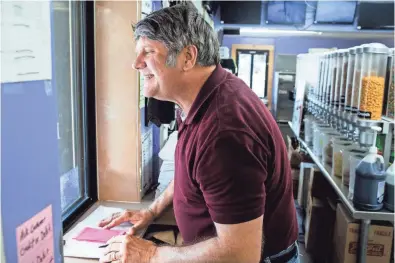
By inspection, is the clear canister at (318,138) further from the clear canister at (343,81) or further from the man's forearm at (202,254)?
the man's forearm at (202,254)

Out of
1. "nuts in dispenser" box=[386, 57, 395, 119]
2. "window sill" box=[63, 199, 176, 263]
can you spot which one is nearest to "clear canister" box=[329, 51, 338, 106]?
"nuts in dispenser" box=[386, 57, 395, 119]

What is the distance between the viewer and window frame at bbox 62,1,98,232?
1922mm

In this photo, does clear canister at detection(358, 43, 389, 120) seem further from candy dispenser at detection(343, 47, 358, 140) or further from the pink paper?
the pink paper

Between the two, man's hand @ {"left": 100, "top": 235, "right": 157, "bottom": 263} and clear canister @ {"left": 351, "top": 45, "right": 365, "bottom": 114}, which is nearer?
man's hand @ {"left": 100, "top": 235, "right": 157, "bottom": 263}

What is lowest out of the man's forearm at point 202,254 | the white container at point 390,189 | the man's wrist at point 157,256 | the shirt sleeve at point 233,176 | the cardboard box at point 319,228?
the cardboard box at point 319,228

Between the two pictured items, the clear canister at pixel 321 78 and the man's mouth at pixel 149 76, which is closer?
the man's mouth at pixel 149 76

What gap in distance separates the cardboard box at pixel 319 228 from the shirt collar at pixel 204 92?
8.74 feet

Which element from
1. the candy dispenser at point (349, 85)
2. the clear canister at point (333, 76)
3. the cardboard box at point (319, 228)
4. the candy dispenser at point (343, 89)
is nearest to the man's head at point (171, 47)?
the candy dispenser at point (349, 85)

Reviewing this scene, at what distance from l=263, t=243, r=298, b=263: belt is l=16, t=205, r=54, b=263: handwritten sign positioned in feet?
2.46

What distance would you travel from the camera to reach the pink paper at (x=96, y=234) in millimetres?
1688

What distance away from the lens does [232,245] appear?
3.83ft

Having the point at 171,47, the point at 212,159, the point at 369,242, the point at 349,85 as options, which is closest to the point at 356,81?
the point at 349,85

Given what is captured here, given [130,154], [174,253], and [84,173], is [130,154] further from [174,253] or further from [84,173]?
[174,253]

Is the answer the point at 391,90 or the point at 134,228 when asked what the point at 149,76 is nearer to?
the point at 134,228
